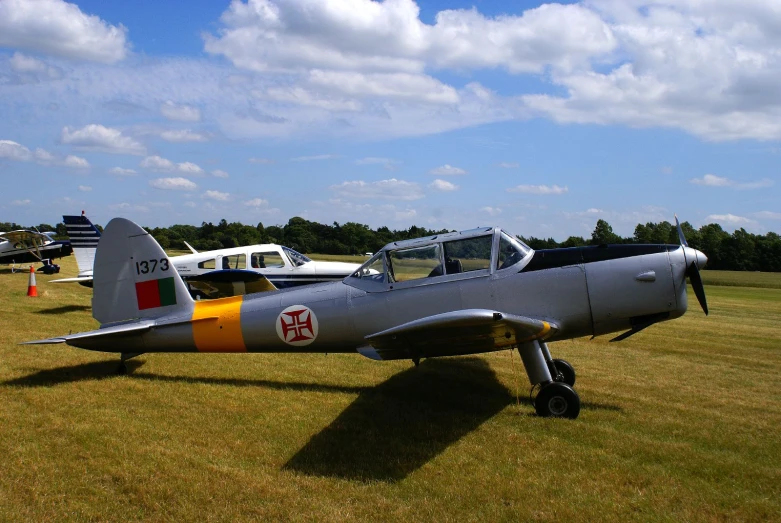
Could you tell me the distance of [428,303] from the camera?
19.8ft

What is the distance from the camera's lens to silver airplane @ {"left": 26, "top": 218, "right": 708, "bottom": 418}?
578 cm

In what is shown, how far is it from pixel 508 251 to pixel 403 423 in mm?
2171

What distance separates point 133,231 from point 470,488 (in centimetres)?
530

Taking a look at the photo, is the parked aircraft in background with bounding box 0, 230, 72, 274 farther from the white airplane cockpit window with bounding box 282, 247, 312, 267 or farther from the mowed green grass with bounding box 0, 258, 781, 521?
the mowed green grass with bounding box 0, 258, 781, 521

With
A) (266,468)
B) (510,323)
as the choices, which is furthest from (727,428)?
(266,468)

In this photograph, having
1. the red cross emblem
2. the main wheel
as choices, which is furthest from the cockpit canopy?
the main wheel

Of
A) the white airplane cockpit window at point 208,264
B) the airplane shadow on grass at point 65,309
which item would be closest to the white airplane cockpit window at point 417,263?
the white airplane cockpit window at point 208,264

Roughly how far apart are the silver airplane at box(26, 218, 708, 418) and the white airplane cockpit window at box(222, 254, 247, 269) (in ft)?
21.0

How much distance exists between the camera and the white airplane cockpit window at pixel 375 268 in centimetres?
635

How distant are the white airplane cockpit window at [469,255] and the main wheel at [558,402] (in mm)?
1477

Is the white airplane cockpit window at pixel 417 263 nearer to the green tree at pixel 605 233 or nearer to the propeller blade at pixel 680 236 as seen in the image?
the propeller blade at pixel 680 236

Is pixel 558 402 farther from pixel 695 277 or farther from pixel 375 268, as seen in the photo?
pixel 375 268

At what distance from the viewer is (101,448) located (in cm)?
462

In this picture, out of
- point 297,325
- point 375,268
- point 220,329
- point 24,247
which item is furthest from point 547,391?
point 24,247
